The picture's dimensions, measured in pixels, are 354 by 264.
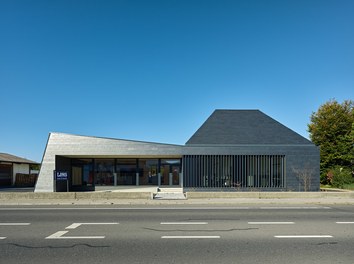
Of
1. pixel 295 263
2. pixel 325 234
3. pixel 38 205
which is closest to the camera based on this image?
pixel 295 263

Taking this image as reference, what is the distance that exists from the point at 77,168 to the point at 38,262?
2632 cm

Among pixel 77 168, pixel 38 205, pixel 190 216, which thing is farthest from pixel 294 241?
pixel 77 168

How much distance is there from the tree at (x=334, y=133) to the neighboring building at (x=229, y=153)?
52.4 feet

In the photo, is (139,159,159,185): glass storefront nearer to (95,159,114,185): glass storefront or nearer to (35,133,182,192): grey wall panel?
(95,159,114,185): glass storefront

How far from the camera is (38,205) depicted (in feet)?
57.3

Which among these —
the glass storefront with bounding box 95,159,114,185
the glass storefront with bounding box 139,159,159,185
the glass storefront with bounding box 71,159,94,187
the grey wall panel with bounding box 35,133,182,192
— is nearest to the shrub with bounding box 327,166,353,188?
the grey wall panel with bounding box 35,133,182,192

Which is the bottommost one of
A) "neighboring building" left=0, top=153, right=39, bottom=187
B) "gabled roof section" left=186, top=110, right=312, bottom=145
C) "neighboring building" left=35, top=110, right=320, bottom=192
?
"neighboring building" left=0, top=153, right=39, bottom=187

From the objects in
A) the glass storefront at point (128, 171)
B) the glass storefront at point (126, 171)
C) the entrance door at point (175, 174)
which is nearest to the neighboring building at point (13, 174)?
the glass storefront at point (128, 171)

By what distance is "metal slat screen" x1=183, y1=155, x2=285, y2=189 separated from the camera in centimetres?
2642

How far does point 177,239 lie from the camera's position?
829 centimetres

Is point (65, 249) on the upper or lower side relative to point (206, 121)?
lower

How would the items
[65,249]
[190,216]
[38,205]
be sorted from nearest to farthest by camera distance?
[65,249], [190,216], [38,205]

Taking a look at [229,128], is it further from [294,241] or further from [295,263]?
[295,263]

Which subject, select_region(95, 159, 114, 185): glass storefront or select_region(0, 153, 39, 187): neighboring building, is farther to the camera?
select_region(0, 153, 39, 187): neighboring building
